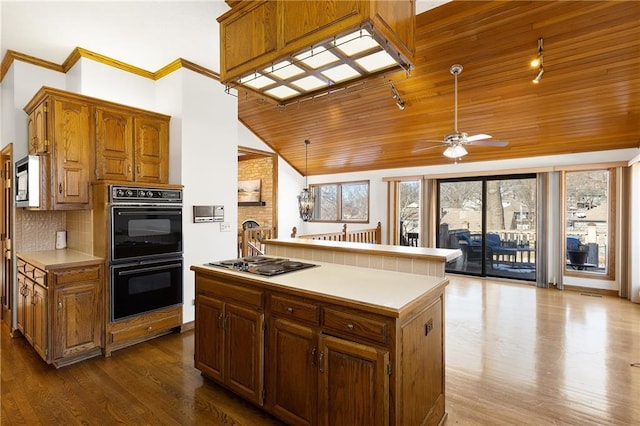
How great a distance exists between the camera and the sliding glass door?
20.8 ft

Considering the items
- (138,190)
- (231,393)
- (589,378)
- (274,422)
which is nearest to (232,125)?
(138,190)

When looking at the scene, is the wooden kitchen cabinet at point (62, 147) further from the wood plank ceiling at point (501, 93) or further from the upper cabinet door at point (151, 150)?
the wood plank ceiling at point (501, 93)

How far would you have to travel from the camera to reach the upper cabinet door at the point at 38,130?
123 inches

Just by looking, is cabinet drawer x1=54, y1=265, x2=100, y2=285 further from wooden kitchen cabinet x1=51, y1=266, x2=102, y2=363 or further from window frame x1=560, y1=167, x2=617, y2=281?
window frame x1=560, y1=167, x2=617, y2=281

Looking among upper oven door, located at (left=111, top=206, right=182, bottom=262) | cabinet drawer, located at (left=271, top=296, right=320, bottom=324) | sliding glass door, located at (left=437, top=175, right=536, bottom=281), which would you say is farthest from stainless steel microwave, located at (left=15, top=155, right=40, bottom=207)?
sliding glass door, located at (left=437, top=175, right=536, bottom=281)

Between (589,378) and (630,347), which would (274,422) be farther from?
(630,347)

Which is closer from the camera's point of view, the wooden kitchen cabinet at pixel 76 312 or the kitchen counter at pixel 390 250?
the kitchen counter at pixel 390 250

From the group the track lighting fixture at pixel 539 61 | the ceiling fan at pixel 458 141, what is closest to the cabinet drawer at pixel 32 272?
the ceiling fan at pixel 458 141

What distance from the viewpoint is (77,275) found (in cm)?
300

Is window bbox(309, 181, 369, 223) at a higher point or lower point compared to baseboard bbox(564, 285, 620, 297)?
higher

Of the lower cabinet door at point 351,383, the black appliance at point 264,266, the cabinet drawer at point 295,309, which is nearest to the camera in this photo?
the lower cabinet door at point 351,383

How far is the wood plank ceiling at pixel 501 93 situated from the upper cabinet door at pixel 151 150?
1160mm

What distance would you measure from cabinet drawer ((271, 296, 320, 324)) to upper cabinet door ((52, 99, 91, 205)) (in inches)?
100

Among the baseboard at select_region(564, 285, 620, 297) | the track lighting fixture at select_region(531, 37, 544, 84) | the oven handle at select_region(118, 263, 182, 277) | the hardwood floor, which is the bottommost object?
the hardwood floor
